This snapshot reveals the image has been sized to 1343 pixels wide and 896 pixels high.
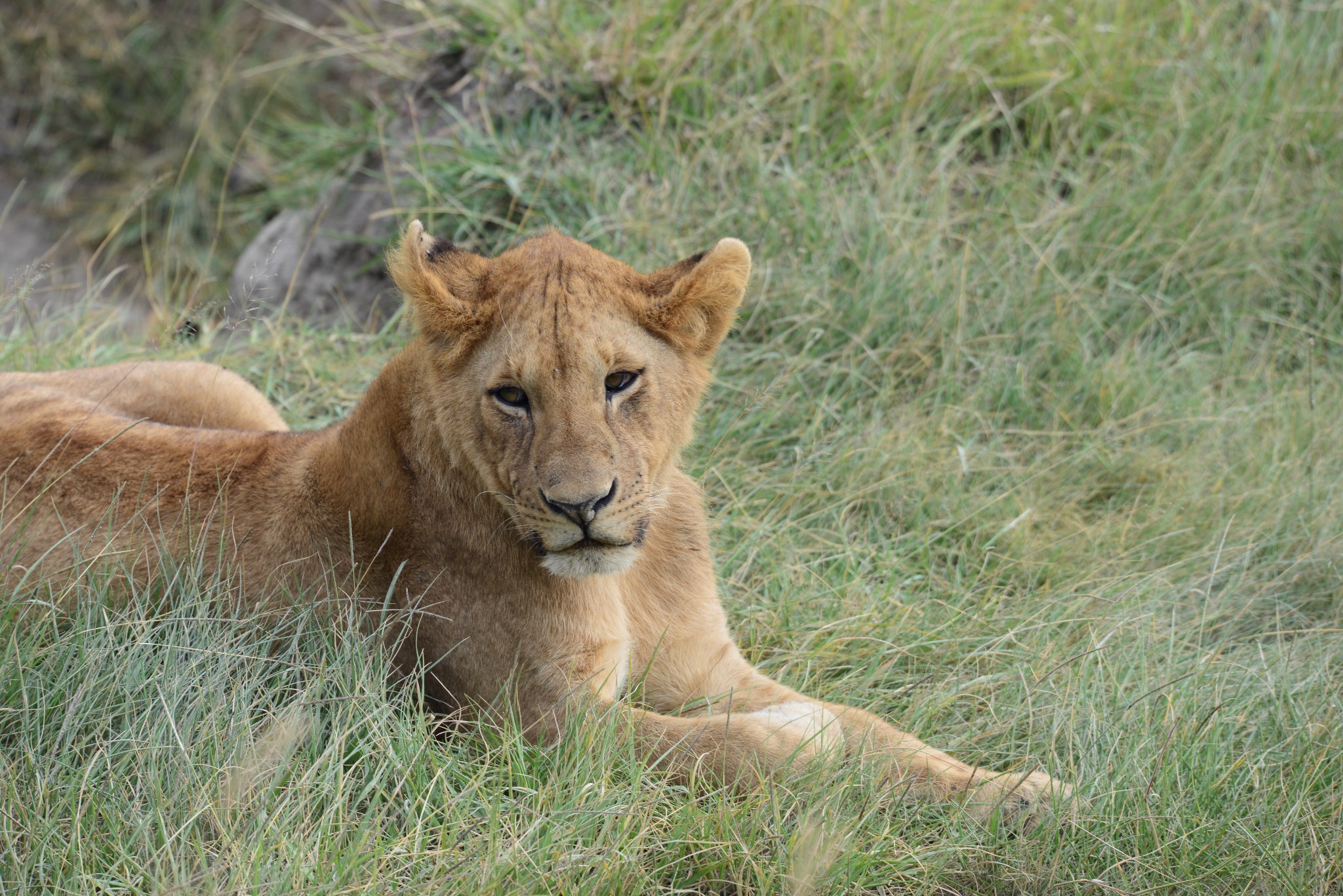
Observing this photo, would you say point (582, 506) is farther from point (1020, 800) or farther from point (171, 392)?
point (171, 392)

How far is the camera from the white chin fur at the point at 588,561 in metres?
2.90

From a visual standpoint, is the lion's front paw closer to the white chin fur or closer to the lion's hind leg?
the white chin fur

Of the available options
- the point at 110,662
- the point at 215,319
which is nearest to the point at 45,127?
the point at 215,319

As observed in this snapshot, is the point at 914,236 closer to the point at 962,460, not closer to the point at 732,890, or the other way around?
the point at 962,460

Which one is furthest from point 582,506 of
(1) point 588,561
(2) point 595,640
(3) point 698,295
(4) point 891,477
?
(4) point 891,477

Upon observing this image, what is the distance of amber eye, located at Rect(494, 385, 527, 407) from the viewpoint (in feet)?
9.50

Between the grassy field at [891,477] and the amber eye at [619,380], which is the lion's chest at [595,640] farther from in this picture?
the amber eye at [619,380]

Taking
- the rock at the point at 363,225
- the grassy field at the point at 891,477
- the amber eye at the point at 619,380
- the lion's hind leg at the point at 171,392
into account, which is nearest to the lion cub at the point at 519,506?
the amber eye at the point at 619,380

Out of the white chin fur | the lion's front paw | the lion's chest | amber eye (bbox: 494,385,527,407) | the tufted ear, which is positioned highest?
the tufted ear

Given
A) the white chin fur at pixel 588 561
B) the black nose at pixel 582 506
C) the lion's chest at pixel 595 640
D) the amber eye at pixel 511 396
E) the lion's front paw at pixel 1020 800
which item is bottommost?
the lion's front paw at pixel 1020 800

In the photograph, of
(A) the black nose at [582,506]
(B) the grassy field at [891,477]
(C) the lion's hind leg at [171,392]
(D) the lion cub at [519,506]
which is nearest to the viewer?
(B) the grassy field at [891,477]

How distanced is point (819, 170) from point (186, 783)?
12.7ft

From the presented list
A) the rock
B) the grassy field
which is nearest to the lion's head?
the grassy field

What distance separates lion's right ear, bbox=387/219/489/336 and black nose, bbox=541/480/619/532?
503 mm
